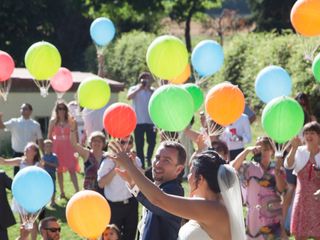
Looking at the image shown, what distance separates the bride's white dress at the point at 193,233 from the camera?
4609 mm

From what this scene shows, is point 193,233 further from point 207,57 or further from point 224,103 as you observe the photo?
point 207,57

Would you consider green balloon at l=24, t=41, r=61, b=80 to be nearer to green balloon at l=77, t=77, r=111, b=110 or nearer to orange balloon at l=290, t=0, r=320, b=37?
green balloon at l=77, t=77, r=111, b=110

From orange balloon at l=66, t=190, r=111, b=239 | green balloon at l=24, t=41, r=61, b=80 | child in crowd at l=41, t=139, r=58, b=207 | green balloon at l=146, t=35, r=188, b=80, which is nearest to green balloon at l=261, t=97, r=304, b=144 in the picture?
green balloon at l=146, t=35, r=188, b=80

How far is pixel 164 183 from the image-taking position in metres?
5.45

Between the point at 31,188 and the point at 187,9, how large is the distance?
39.9 meters

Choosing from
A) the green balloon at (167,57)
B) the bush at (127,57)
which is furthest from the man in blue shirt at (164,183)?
the bush at (127,57)

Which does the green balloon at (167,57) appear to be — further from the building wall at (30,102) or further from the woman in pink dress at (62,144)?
the building wall at (30,102)

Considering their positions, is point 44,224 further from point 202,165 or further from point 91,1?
point 91,1

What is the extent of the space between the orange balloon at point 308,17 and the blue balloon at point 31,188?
3059 millimetres

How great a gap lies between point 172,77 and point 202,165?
4.11 metres

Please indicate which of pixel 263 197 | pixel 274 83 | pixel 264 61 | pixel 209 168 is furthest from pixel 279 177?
pixel 264 61

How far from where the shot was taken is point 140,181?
4574 millimetres

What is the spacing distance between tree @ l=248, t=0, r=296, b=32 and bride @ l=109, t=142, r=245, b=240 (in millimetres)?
31858

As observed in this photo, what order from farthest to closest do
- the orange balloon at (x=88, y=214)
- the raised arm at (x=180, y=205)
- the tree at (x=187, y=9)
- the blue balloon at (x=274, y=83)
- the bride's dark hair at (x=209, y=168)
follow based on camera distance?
the tree at (x=187, y=9) → the blue balloon at (x=274, y=83) → the orange balloon at (x=88, y=214) → the bride's dark hair at (x=209, y=168) → the raised arm at (x=180, y=205)
